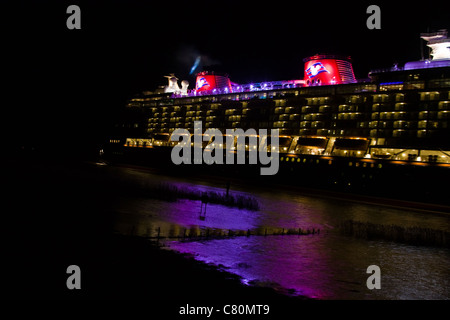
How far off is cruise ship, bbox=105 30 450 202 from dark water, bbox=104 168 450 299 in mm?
12537

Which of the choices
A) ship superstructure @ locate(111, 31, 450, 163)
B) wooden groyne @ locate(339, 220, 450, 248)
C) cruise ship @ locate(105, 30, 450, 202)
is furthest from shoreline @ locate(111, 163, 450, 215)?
wooden groyne @ locate(339, 220, 450, 248)

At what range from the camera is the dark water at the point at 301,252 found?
11.1m

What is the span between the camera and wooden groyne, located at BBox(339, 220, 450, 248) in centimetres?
1872

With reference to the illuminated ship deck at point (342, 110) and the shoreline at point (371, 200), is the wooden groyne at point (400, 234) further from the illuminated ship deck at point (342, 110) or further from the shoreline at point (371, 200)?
the illuminated ship deck at point (342, 110)

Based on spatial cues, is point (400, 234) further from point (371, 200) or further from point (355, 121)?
point (355, 121)

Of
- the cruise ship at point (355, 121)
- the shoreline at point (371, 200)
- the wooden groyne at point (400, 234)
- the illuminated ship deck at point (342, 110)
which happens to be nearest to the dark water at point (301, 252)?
the wooden groyne at point (400, 234)

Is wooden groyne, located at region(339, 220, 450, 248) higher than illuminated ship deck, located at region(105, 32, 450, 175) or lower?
lower

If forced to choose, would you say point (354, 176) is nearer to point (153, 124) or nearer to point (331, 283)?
point (331, 283)

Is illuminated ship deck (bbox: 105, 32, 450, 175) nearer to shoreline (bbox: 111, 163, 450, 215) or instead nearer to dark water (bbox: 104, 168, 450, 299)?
shoreline (bbox: 111, 163, 450, 215)

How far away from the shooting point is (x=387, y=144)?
40.2 meters

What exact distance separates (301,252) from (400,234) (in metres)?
7.19

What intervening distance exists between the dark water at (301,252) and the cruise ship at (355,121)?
12.5 meters

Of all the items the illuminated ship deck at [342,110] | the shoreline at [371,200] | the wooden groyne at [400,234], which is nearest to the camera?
the wooden groyne at [400,234]

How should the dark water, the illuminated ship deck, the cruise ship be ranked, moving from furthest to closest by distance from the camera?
the illuminated ship deck
the cruise ship
the dark water
